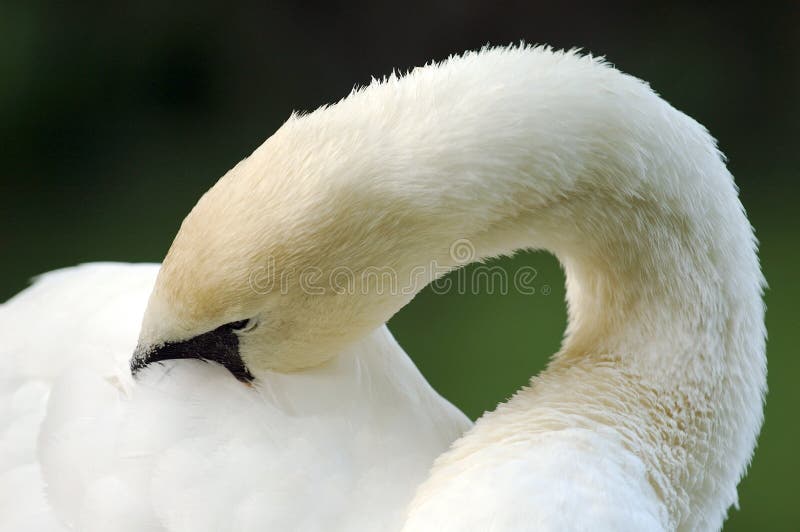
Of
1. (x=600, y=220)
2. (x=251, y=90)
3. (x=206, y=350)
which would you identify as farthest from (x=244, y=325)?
(x=251, y=90)

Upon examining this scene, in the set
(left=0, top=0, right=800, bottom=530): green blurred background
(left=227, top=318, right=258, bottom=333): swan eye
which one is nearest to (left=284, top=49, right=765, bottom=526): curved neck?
(left=227, top=318, right=258, bottom=333): swan eye

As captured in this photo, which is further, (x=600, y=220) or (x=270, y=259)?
(x=600, y=220)

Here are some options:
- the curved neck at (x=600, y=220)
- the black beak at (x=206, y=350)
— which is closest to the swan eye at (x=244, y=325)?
the black beak at (x=206, y=350)

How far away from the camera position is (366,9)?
13.7 ft

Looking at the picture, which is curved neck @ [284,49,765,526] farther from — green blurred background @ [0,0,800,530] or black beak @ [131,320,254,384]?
green blurred background @ [0,0,800,530]

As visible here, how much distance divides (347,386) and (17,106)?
2.93 m

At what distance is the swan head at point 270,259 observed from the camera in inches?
44.4

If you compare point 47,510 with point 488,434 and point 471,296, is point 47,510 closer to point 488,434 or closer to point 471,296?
point 488,434

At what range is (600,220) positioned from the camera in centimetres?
128

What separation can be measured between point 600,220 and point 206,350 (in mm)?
515

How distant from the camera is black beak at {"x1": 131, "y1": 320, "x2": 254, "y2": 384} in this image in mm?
1229

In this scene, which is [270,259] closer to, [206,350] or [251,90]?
[206,350]

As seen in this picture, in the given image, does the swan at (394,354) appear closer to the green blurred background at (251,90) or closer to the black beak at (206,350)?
the black beak at (206,350)

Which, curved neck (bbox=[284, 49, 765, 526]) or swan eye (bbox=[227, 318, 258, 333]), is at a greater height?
curved neck (bbox=[284, 49, 765, 526])
